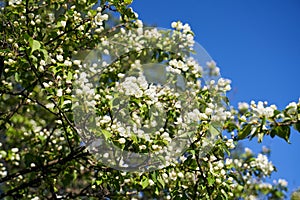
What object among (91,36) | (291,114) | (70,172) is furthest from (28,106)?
(291,114)

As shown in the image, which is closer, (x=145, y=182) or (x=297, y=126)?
(x=297, y=126)

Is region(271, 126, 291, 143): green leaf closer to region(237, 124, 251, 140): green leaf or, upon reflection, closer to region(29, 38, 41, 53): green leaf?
region(237, 124, 251, 140): green leaf

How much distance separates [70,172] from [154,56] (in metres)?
1.29

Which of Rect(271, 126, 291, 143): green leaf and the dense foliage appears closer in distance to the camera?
Rect(271, 126, 291, 143): green leaf

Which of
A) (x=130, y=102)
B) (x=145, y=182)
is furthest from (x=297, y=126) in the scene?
(x=145, y=182)

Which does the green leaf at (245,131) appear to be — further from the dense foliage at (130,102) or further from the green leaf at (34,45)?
the green leaf at (34,45)

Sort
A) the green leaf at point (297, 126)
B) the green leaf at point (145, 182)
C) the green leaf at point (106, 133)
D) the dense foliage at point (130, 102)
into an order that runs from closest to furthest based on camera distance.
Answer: the green leaf at point (297, 126)
the green leaf at point (106, 133)
the dense foliage at point (130, 102)
the green leaf at point (145, 182)

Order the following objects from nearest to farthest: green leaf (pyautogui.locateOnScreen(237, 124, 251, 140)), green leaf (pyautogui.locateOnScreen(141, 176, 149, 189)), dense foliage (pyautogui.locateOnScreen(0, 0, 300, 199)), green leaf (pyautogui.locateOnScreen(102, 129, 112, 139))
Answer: green leaf (pyautogui.locateOnScreen(237, 124, 251, 140)) < green leaf (pyautogui.locateOnScreen(102, 129, 112, 139)) < dense foliage (pyautogui.locateOnScreen(0, 0, 300, 199)) < green leaf (pyautogui.locateOnScreen(141, 176, 149, 189))

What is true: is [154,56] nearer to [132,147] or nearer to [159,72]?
[159,72]

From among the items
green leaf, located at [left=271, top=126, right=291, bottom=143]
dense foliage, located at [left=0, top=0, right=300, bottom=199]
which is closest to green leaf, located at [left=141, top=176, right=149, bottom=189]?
dense foliage, located at [left=0, top=0, right=300, bottom=199]

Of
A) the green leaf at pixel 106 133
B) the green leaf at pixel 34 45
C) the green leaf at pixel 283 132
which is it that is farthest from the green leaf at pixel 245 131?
the green leaf at pixel 34 45

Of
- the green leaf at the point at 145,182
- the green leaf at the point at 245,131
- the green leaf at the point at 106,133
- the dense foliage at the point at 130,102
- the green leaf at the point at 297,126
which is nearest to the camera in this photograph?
the green leaf at the point at 297,126

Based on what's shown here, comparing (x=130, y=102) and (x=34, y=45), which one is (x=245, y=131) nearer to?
(x=130, y=102)

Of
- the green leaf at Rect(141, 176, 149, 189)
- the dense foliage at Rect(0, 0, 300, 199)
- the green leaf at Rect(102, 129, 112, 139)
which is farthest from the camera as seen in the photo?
the green leaf at Rect(141, 176, 149, 189)
